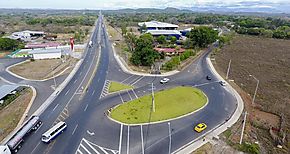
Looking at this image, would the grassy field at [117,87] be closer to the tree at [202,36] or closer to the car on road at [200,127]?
the car on road at [200,127]

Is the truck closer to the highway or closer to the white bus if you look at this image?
the highway

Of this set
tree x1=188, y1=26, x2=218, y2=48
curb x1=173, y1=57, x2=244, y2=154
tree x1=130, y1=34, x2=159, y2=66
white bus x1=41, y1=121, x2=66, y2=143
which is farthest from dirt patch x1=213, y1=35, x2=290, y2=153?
white bus x1=41, y1=121, x2=66, y2=143

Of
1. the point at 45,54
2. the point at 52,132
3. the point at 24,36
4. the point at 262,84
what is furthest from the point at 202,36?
the point at 24,36

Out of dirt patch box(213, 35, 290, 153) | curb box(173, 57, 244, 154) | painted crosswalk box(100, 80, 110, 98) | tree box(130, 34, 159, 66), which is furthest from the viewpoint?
tree box(130, 34, 159, 66)

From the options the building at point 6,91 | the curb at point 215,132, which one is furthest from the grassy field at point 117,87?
the curb at point 215,132

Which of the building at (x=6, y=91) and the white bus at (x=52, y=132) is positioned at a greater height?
the building at (x=6, y=91)

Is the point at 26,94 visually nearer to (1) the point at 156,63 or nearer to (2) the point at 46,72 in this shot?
(2) the point at 46,72
